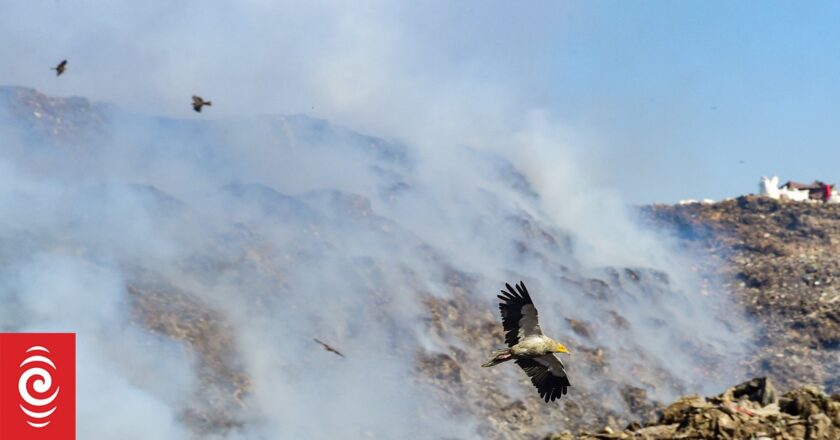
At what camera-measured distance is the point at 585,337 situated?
30375mm

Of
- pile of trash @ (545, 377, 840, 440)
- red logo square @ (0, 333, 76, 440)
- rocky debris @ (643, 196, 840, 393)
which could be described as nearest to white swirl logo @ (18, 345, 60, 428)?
red logo square @ (0, 333, 76, 440)

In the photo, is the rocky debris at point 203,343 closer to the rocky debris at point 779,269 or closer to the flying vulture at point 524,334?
the flying vulture at point 524,334

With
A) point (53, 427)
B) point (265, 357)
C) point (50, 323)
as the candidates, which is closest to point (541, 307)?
point (265, 357)

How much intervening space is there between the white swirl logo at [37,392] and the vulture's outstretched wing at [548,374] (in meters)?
8.23

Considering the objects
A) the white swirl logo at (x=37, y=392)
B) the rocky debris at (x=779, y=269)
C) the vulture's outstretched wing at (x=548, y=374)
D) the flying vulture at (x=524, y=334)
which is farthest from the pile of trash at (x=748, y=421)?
the rocky debris at (x=779, y=269)

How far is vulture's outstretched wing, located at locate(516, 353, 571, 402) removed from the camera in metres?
12.3

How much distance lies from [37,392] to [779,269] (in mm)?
28355

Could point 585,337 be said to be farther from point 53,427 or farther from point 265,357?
point 53,427

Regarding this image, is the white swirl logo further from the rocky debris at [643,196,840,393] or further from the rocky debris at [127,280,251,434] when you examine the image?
the rocky debris at [643,196,840,393]

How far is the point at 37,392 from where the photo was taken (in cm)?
1655

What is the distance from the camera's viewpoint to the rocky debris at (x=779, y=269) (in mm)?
31609

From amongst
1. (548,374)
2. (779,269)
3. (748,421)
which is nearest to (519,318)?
(548,374)

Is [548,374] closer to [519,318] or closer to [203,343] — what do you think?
[519,318]

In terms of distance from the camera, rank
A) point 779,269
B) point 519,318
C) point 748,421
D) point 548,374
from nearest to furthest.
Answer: point 519,318
point 548,374
point 748,421
point 779,269
